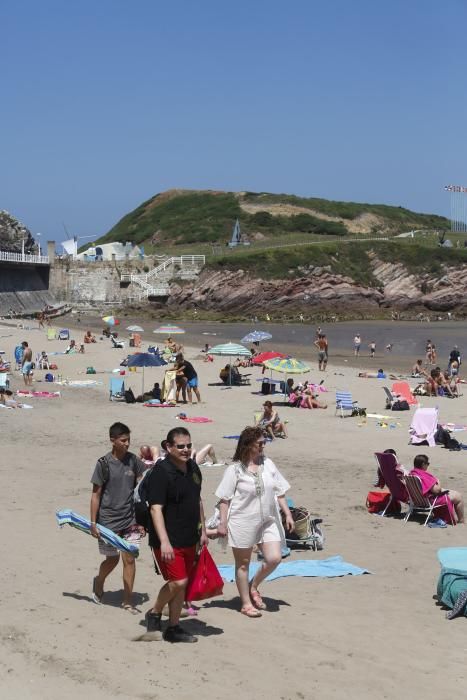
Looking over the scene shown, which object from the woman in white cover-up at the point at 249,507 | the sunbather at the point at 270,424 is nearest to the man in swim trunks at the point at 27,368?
the sunbather at the point at 270,424

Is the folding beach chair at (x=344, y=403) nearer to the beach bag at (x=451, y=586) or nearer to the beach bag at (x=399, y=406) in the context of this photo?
the beach bag at (x=399, y=406)

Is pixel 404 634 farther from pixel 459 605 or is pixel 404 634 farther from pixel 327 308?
pixel 327 308

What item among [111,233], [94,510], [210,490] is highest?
[111,233]

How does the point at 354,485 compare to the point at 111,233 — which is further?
the point at 111,233

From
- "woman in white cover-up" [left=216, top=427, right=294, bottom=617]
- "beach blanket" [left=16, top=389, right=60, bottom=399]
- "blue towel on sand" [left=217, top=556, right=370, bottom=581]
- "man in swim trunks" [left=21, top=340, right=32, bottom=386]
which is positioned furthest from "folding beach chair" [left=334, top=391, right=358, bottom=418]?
→ "woman in white cover-up" [left=216, top=427, right=294, bottom=617]

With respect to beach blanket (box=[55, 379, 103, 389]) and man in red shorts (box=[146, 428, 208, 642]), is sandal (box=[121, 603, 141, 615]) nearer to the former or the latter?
man in red shorts (box=[146, 428, 208, 642])

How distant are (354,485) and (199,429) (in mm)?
5557

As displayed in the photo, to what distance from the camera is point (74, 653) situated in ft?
17.5

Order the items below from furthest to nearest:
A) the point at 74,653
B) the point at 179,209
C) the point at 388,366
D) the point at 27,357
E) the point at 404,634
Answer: the point at 179,209 < the point at 388,366 < the point at 27,357 < the point at 404,634 < the point at 74,653

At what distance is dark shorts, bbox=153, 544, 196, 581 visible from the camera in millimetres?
5703

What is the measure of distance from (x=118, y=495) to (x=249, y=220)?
9591 cm

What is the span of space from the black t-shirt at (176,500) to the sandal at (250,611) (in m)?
0.96

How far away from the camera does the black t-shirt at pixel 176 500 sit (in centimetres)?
565

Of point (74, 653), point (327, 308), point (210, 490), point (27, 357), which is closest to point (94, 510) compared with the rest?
point (74, 653)
